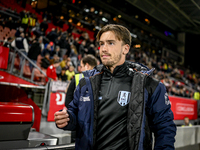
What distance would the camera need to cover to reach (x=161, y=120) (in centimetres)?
137

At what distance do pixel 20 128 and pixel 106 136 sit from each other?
1033 mm

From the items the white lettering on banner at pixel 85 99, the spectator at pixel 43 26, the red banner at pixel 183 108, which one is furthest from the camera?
the spectator at pixel 43 26

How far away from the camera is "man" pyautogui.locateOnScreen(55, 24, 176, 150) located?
4.42ft

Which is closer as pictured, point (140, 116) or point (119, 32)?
point (140, 116)

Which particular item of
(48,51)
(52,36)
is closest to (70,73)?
(48,51)

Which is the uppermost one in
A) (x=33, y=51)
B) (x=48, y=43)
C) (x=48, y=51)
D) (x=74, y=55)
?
(x=48, y=43)

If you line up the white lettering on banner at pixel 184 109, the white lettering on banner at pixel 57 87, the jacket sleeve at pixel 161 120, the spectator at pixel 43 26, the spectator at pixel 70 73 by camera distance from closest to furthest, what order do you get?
Answer: the jacket sleeve at pixel 161 120 → the white lettering on banner at pixel 57 87 → the white lettering on banner at pixel 184 109 → the spectator at pixel 70 73 → the spectator at pixel 43 26

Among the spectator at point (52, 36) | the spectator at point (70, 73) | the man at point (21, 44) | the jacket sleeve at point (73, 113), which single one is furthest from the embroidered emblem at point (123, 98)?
the spectator at point (52, 36)

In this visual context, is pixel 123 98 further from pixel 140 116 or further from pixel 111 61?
pixel 111 61

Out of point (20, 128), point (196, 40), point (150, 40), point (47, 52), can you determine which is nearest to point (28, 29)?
point (47, 52)

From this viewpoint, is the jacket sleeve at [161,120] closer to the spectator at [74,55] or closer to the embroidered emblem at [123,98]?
the embroidered emblem at [123,98]

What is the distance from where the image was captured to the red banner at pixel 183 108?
6.05 m

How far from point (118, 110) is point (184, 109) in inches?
242

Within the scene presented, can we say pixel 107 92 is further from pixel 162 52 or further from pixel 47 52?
pixel 162 52
